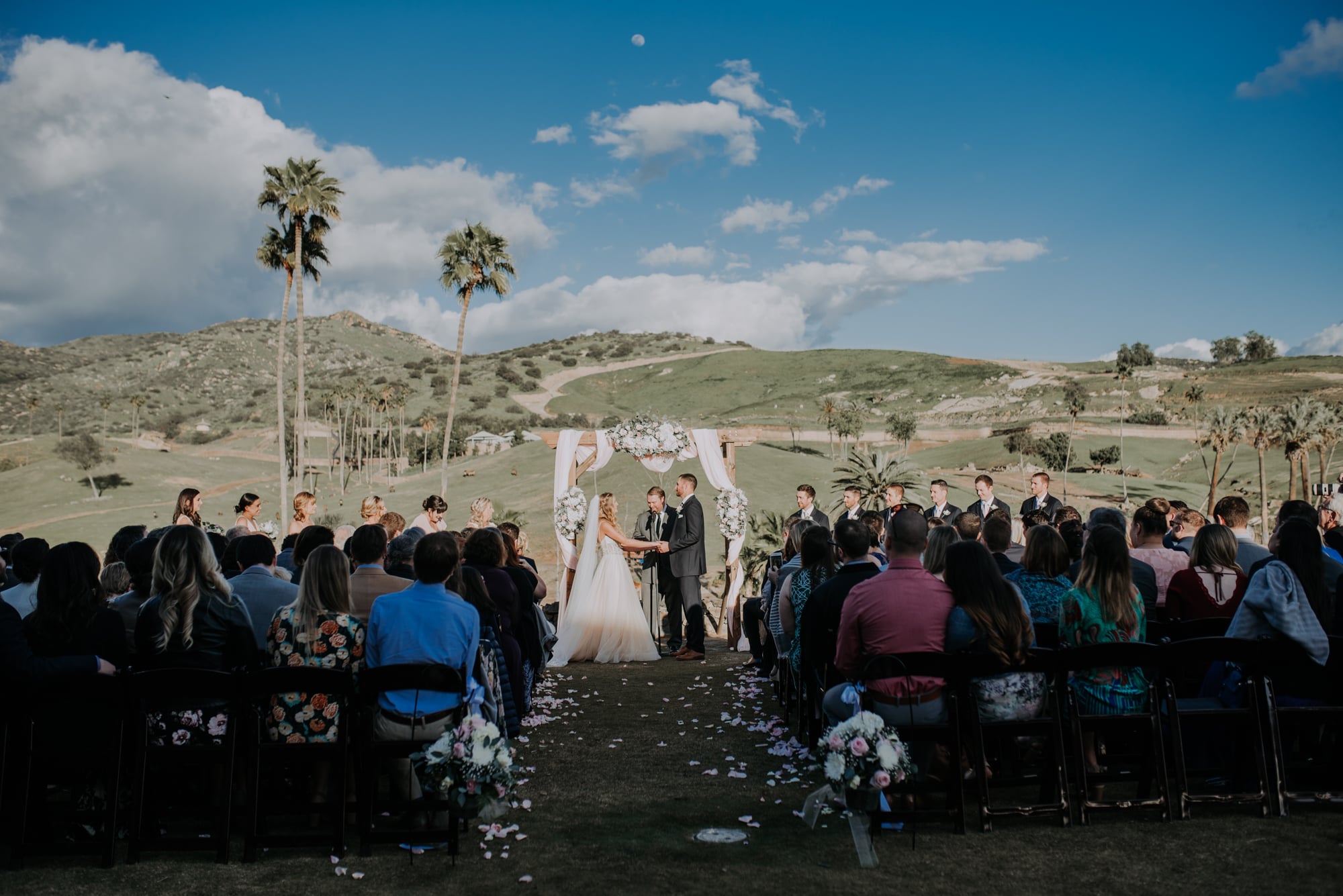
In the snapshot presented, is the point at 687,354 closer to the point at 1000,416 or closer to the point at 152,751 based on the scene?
the point at 1000,416

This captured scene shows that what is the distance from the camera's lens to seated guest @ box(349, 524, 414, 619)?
507 cm

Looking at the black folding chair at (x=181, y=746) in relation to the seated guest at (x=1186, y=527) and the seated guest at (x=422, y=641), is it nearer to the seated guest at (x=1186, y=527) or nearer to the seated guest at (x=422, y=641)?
the seated guest at (x=422, y=641)

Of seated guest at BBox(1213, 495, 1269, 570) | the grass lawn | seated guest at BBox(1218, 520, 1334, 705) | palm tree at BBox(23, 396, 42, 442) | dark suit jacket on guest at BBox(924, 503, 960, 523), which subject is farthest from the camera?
palm tree at BBox(23, 396, 42, 442)

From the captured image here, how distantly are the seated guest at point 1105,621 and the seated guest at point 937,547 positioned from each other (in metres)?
0.81

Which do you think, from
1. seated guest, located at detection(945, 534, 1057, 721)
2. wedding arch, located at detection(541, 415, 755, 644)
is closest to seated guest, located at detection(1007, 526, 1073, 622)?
seated guest, located at detection(945, 534, 1057, 721)

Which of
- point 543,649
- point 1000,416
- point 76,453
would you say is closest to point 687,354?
point 1000,416

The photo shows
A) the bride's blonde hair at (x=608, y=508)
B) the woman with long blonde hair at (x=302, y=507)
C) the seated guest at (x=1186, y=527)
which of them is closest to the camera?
the seated guest at (x=1186, y=527)

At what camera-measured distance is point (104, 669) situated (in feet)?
14.0

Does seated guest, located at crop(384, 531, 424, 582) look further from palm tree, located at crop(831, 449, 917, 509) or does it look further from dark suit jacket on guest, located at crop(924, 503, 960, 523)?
palm tree, located at crop(831, 449, 917, 509)

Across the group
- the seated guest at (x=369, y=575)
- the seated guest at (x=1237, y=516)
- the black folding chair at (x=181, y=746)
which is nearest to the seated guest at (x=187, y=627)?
the black folding chair at (x=181, y=746)

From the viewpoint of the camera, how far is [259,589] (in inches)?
200

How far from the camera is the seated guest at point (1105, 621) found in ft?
14.9

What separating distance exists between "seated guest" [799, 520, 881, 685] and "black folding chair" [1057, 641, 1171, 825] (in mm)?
1173

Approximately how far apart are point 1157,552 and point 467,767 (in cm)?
478
